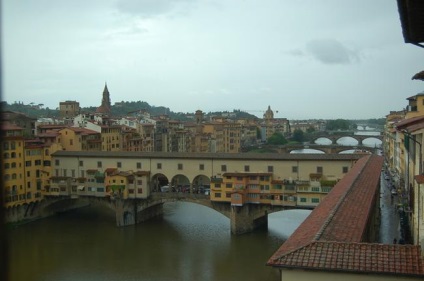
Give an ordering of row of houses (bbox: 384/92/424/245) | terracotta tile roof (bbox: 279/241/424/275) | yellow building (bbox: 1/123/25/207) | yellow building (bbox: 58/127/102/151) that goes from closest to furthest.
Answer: terracotta tile roof (bbox: 279/241/424/275) → row of houses (bbox: 384/92/424/245) → yellow building (bbox: 1/123/25/207) → yellow building (bbox: 58/127/102/151)

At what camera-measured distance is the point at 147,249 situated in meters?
18.8

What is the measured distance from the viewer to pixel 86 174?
24844 mm

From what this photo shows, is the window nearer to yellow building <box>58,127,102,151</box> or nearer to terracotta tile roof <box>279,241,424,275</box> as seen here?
terracotta tile roof <box>279,241,424,275</box>

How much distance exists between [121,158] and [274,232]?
9038mm

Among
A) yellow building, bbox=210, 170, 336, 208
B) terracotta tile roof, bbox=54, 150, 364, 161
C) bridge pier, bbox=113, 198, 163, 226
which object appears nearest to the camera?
yellow building, bbox=210, 170, 336, 208

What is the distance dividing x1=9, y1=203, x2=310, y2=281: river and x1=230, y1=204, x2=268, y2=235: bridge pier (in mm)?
389

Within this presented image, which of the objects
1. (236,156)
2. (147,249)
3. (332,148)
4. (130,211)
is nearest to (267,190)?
(236,156)

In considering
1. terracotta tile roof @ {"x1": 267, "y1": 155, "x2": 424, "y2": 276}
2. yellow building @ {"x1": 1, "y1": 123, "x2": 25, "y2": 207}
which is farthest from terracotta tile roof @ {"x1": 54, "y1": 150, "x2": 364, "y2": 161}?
terracotta tile roof @ {"x1": 267, "y1": 155, "x2": 424, "y2": 276}

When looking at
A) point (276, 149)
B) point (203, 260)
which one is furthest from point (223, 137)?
point (203, 260)

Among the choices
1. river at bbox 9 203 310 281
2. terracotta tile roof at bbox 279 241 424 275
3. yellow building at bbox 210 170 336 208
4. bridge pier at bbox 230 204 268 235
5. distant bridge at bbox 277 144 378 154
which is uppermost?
terracotta tile roof at bbox 279 241 424 275

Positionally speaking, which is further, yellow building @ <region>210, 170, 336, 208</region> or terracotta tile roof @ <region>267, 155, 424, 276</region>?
yellow building @ <region>210, 170, 336, 208</region>

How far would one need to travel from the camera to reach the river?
1592 cm

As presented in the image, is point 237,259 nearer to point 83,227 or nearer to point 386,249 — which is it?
point 83,227

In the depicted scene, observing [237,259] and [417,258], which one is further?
[237,259]
